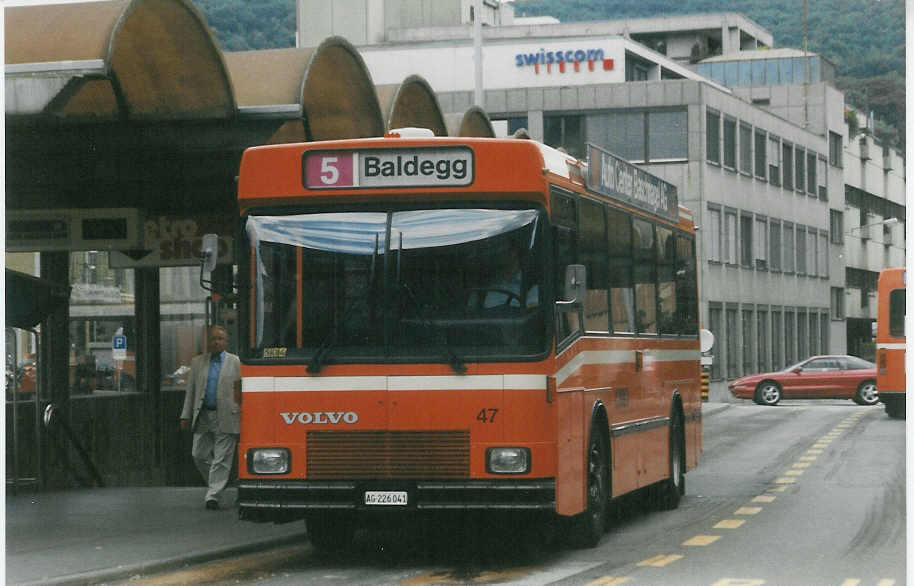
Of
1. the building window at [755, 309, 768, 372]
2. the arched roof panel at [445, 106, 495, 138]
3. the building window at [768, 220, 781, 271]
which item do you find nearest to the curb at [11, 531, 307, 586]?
the arched roof panel at [445, 106, 495, 138]

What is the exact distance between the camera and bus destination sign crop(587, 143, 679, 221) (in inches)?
566

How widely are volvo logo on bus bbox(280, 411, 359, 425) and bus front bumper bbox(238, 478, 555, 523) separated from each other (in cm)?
41

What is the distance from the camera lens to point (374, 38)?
87750 mm

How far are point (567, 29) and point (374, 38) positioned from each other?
35.0 ft

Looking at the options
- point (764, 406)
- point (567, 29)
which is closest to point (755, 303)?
point (764, 406)

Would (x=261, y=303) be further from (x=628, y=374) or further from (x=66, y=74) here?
(x=628, y=374)

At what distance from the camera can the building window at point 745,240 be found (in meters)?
70.1

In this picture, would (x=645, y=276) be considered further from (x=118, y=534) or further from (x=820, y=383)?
(x=820, y=383)

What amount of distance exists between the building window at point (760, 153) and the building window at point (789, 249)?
3.46 m

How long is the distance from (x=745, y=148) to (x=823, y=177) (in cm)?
1104

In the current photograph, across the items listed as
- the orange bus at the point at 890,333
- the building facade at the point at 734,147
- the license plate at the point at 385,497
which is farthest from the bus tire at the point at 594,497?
the building facade at the point at 734,147

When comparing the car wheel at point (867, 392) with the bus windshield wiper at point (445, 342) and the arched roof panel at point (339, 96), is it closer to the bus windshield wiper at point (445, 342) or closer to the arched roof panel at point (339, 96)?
the arched roof panel at point (339, 96)

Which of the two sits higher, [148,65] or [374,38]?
[374,38]

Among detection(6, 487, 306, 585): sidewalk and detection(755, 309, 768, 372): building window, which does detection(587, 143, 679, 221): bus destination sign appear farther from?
detection(755, 309, 768, 372): building window
